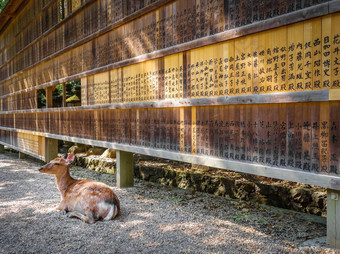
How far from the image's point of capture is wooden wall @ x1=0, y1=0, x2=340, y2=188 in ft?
10.5

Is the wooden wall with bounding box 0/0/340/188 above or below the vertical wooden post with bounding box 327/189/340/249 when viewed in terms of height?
above

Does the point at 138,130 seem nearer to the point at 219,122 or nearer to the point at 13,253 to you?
the point at 219,122

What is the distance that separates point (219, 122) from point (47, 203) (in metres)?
3.80

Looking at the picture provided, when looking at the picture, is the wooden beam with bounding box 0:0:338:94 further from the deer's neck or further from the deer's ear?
the deer's neck

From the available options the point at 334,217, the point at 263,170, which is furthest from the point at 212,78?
the point at 334,217

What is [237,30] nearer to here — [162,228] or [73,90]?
[162,228]

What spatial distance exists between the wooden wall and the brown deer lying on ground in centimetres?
120

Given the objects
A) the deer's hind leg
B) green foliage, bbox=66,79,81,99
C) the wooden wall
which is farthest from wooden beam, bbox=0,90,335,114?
green foliage, bbox=66,79,81,99

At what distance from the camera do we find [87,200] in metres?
4.80

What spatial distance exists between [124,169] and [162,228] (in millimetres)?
2806

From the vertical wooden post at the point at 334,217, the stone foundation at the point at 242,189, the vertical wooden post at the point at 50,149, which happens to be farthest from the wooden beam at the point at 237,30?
the vertical wooden post at the point at 50,149

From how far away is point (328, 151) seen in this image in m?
3.14

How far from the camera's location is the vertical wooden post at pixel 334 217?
10.9 ft

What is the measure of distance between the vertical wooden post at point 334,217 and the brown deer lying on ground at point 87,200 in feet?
9.81
